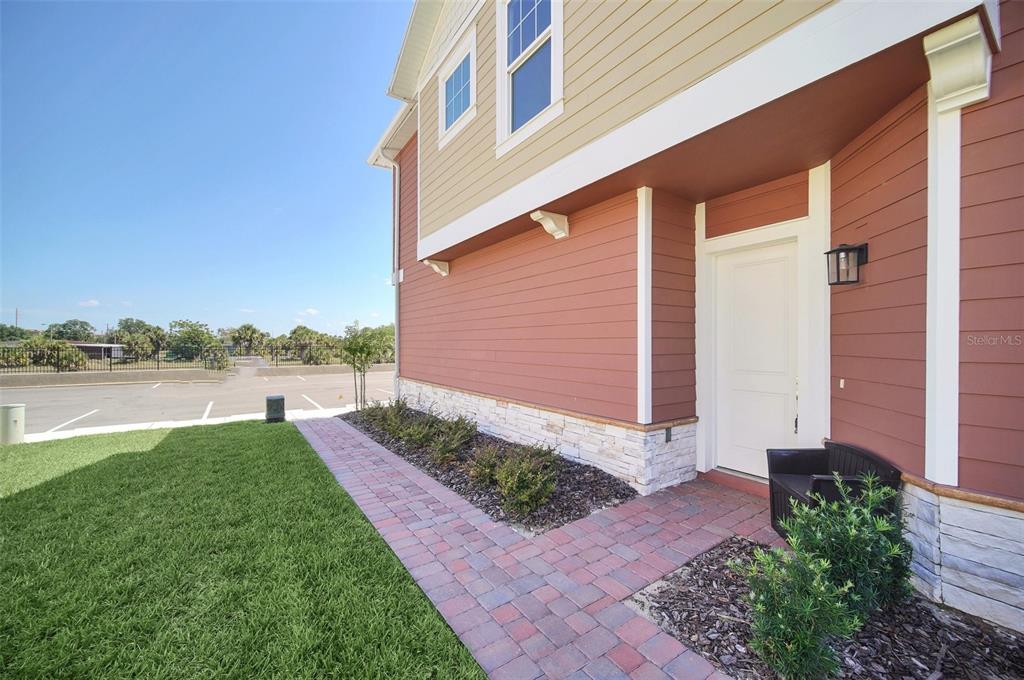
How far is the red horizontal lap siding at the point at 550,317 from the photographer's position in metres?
4.01

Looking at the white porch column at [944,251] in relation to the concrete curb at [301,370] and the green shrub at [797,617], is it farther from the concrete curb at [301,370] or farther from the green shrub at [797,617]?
the concrete curb at [301,370]

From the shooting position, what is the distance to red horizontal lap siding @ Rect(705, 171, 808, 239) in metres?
3.50

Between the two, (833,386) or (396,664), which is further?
(833,386)

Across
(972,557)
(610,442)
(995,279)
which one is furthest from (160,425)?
(995,279)

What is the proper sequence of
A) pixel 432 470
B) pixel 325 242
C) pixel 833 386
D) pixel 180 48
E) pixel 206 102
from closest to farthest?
pixel 833 386 → pixel 432 470 → pixel 180 48 → pixel 206 102 → pixel 325 242

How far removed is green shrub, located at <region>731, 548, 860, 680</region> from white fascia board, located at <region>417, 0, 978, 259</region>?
2597 millimetres

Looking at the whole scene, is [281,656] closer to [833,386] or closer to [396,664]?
[396,664]

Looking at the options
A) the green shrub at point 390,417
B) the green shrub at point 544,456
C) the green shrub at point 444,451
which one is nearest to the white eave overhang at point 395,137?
the green shrub at point 390,417

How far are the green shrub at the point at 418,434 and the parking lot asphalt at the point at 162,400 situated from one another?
573cm

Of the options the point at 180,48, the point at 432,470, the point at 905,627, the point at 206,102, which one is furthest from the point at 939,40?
the point at 206,102

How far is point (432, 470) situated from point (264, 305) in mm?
35405

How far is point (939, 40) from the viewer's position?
1896mm

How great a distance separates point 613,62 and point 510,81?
6.59 feet

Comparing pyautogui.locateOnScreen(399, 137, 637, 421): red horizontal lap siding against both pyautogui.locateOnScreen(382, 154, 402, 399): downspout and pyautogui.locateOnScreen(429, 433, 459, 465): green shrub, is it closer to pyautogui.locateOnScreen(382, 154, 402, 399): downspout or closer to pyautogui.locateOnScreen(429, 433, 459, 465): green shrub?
pyautogui.locateOnScreen(429, 433, 459, 465): green shrub
